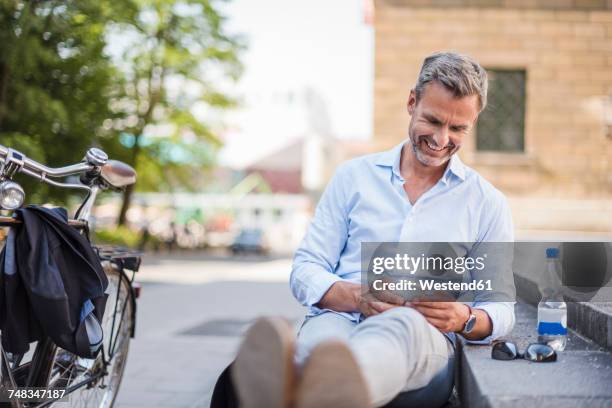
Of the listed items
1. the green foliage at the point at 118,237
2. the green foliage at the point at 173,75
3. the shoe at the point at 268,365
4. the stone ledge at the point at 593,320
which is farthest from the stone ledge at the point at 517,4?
the shoe at the point at 268,365

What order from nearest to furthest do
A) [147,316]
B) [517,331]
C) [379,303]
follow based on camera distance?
[379,303]
[517,331]
[147,316]

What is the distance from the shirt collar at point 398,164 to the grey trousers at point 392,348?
2.08 feet

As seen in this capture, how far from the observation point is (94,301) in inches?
113

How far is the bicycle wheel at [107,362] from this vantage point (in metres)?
3.17

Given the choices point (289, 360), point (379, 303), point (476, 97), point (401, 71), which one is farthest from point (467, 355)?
point (401, 71)

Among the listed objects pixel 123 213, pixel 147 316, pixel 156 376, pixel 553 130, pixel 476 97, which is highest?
pixel 476 97

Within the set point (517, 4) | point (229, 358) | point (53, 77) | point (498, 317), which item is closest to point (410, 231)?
point (498, 317)

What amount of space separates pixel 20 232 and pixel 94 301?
15.1 inches

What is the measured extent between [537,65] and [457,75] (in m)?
12.9

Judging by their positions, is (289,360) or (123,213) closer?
(289,360)

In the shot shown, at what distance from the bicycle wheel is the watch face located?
1524mm

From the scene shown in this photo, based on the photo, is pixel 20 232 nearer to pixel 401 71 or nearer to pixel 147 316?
pixel 147 316

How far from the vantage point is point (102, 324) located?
3426 millimetres

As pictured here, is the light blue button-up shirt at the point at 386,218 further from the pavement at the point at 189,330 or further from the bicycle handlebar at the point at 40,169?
the bicycle handlebar at the point at 40,169
